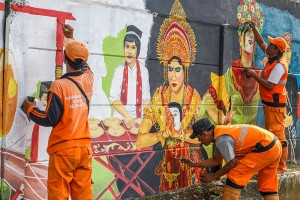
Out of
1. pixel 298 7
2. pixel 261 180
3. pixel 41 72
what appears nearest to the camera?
pixel 41 72

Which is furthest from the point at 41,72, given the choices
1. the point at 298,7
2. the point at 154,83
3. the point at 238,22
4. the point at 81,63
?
the point at 298,7

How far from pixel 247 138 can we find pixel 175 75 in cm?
124

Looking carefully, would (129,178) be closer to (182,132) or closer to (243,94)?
(182,132)

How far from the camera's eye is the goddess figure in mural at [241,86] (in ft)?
21.4

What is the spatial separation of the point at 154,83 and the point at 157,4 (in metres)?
0.88

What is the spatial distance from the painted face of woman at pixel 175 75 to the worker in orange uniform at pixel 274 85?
117 centimetres

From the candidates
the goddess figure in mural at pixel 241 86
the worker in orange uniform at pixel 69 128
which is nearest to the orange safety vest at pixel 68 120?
the worker in orange uniform at pixel 69 128

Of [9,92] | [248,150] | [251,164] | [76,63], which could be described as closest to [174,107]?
[248,150]

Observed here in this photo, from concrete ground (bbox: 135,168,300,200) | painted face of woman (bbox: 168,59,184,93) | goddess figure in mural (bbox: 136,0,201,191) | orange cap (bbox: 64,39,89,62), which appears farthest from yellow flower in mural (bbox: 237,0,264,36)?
orange cap (bbox: 64,39,89,62)

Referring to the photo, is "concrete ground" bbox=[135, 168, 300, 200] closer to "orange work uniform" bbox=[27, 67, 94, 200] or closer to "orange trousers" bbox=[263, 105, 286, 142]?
"orange trousers" bbox=[263, 105, 286, 142]

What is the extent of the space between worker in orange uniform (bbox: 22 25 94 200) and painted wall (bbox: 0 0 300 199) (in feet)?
1.30

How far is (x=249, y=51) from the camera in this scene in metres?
7.11

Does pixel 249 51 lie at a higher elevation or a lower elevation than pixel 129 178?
higher

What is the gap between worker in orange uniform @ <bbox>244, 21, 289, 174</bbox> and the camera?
654 cm
